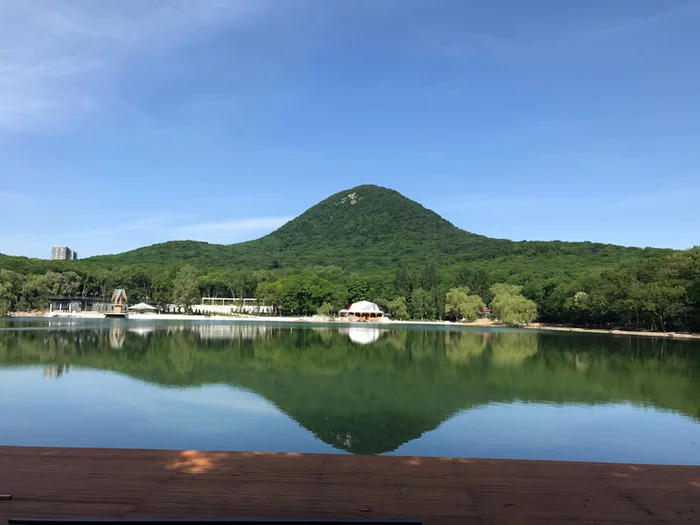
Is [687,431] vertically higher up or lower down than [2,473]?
lower down

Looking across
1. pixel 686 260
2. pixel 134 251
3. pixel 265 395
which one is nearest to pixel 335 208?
pixel 134 251

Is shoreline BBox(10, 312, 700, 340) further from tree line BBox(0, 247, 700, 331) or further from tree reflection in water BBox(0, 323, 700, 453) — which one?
tree reflection in water BBox(0, 323, 700, 453)

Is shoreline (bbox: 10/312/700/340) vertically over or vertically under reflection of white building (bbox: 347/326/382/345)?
under

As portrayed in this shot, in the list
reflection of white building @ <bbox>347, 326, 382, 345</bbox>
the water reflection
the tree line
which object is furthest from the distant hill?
reflection of white building @ <bbox>347, 326, 382, 345</bbox>

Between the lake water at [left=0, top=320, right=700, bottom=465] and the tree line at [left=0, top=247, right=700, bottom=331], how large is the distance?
27.1 metres

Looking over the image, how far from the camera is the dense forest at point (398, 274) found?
50.4 meters

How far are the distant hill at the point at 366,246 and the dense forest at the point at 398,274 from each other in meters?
0.34

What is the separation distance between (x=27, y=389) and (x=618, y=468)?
42.1ft

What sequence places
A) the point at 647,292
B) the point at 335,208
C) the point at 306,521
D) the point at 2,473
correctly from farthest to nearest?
the point at 335,208 → the point at 647,292 → the point at 2,473 → the point at 306,521

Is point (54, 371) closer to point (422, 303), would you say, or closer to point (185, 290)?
point (422, 303)

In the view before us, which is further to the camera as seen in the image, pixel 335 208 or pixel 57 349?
pixel 335 208

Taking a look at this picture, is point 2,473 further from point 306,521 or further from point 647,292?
point 647,292

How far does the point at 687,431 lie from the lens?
10391 mm

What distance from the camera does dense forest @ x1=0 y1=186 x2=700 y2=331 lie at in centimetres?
5041
